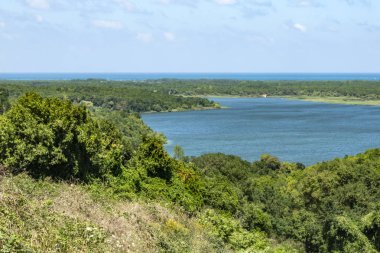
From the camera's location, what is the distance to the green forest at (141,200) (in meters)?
10.0

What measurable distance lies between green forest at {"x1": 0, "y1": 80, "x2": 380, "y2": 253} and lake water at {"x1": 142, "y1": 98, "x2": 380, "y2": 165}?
23.5m

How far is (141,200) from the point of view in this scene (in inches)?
676

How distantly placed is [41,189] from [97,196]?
6.79 feet

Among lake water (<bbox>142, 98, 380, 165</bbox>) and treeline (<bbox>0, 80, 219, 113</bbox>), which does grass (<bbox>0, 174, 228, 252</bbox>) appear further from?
treeline (<bbox>0, 80, 219, 113</bbox>)

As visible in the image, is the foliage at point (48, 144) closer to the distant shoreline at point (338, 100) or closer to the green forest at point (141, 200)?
the green forest at point (141, 200)

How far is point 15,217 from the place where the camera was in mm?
9172

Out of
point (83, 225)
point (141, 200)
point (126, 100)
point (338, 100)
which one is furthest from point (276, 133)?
point (338, 100)

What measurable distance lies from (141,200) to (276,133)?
69766 mm

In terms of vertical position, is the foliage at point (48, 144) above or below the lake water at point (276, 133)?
above

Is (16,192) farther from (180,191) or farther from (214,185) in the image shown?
(214,185)

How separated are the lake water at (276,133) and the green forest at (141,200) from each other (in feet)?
77.1

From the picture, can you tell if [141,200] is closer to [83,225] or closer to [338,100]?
[83,225]

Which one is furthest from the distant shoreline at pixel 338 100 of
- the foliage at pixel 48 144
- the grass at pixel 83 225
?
the grass at pixel 83 225

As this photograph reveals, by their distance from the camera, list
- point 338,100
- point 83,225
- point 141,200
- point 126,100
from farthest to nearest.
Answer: point 338,100 → point 126,100 → point 141,200 → point 83,225
